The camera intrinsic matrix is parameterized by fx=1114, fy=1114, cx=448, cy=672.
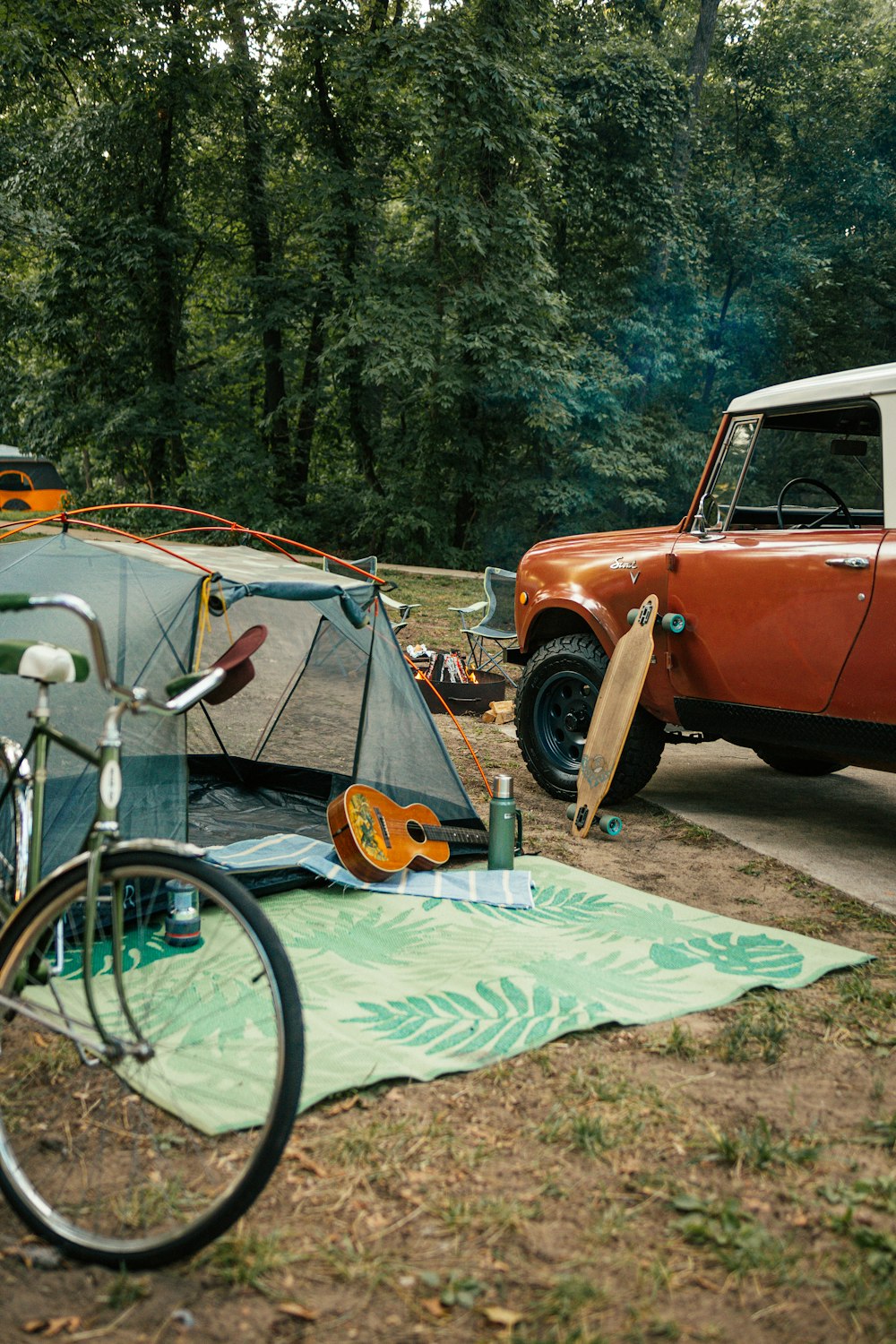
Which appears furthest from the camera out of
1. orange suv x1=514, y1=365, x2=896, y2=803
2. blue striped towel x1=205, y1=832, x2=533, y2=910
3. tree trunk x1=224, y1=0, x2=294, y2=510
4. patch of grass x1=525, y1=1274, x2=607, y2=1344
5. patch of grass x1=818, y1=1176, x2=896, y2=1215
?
tree trunk x1=224, y1=0, x2=294, y2=510

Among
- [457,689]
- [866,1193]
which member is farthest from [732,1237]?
[457,689]

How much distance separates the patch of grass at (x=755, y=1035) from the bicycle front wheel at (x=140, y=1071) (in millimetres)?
1368

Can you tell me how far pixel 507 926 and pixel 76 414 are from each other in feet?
58.3

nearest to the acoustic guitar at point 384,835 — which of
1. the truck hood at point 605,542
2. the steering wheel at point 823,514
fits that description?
the truck hood at point 605,542

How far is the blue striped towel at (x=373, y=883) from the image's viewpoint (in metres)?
4.58

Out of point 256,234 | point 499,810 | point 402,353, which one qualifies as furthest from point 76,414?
point 499,810

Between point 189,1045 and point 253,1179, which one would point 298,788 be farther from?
point 253,1179

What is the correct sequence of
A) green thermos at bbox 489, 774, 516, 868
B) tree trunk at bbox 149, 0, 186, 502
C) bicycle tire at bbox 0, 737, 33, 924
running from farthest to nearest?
tree trunk at bbox 149, 0, 186, 502, green thermos at bbox 489, 774, 516, 868, bicycle tire at bbox 0, 737, 33, 924

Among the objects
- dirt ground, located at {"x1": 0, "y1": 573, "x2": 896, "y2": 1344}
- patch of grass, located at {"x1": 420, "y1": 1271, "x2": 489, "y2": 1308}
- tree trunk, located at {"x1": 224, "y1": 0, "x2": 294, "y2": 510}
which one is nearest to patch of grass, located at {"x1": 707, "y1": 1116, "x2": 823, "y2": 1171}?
dirt ground, located at {"x1": 0, "y1": 573, "x2": 896, "y2": 1344}

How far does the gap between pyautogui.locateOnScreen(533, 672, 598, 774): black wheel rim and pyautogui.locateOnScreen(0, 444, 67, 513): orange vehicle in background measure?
15586 mm

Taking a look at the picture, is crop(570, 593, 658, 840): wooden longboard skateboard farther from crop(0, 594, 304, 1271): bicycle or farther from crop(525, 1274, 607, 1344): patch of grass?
crop(525, 1274, 607, 1344): patch of grass

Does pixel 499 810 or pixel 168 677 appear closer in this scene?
pixel 168 677

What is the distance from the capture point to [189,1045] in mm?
3131

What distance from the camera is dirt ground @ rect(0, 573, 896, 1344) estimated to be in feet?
7.16
